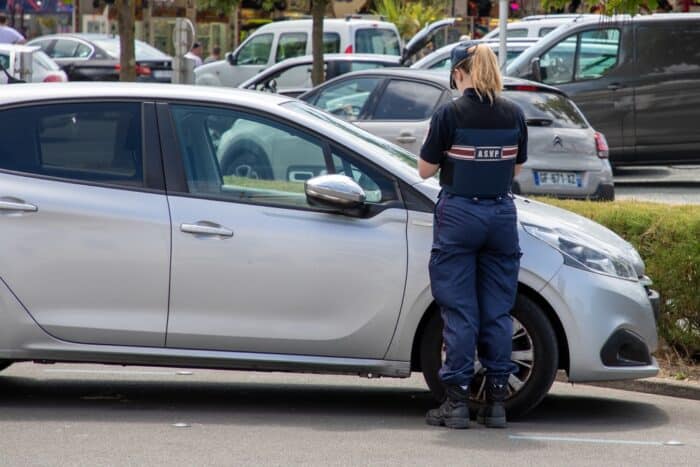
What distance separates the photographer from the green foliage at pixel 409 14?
4525 centimetres

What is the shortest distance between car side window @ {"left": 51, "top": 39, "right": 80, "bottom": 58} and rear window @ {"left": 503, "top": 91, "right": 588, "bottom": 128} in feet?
67.0

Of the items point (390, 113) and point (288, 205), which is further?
point (390, 113)

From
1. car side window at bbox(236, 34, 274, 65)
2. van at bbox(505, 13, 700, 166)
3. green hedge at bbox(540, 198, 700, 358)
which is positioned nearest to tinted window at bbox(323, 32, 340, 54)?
car side window at bbox(236, 34, 274, 65)

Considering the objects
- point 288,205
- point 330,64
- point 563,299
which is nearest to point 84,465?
point 288,205

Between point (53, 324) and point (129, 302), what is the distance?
14.7 inches

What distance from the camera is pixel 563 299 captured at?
281 inches

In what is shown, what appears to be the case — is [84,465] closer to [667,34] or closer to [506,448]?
[506,448]

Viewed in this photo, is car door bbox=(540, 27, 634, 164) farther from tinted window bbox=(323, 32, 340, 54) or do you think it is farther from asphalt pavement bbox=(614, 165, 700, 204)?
A: tinted window bbox=(323, 32, 340, 54)

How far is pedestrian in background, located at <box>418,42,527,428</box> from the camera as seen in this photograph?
22.9 feet

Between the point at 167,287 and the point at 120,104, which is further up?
the point at 120,104

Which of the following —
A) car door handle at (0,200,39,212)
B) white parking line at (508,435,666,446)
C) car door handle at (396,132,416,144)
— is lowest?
white parking line at (508,435,666,446)

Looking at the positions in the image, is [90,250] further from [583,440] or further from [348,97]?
[348,97]

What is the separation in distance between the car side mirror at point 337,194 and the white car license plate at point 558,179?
318 inches

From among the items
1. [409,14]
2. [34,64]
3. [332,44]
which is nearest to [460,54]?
[34,64]
